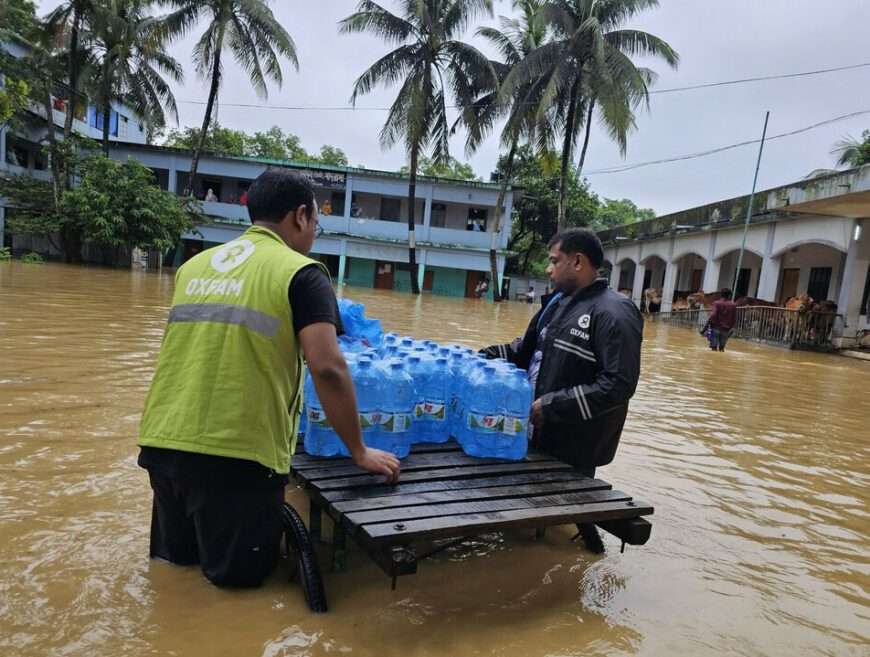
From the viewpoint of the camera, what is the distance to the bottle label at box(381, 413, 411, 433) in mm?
2922

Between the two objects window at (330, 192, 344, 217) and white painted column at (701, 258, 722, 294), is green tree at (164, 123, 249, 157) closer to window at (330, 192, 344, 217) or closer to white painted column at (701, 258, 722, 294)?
window at (330, 192, 344, 217)

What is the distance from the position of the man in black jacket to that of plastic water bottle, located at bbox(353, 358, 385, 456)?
33.2 inches

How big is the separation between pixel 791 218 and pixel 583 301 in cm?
1916

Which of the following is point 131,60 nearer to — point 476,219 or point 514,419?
point 476,219

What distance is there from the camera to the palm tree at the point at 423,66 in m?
24.7

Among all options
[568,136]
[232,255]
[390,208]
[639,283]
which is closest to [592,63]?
[568,136]

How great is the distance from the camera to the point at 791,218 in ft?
62.1

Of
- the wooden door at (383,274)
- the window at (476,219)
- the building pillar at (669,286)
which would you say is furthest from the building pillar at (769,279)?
the wooden door at (383,274)

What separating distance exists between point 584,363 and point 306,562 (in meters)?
1.72

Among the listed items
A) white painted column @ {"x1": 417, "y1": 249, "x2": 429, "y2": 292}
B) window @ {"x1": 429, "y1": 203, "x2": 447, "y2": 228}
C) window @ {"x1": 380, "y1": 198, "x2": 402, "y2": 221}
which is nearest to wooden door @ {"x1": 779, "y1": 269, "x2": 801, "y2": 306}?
white painted column @ {"x1": 417, "y1": 249, "x2": 429, "y2": 292}

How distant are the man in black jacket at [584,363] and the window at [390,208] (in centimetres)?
3477

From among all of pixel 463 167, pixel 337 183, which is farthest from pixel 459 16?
pixel 463 167

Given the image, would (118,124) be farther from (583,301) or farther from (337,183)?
(583,301)

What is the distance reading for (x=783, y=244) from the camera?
19.3 m
